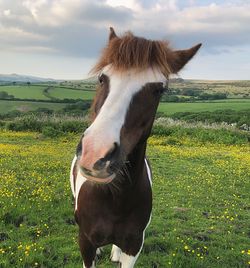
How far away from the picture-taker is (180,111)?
3709cm

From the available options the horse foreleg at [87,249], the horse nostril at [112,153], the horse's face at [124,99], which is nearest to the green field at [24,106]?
the horse foreleg at [87,249]

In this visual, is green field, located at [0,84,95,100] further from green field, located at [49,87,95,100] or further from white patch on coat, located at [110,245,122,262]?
white patch on coat, located at [110,245,122,262]

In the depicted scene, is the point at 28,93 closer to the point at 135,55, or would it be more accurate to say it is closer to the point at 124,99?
the point at 135,55

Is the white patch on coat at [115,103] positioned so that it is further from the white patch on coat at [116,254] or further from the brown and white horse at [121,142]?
the white patch on coat at [116,254]

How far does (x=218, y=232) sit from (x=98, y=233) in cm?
410

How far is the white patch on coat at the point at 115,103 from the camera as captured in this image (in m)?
2.39

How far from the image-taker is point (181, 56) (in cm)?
313

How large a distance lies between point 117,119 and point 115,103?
0.47 ft

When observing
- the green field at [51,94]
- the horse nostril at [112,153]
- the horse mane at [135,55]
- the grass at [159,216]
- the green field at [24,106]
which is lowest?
the green field at [24,106]

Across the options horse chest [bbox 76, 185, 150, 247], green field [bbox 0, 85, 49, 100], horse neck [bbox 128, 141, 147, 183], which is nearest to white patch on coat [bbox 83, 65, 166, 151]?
horse neck [bbox 128, 141, 147, 183]

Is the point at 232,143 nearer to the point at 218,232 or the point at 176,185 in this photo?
the point at 176,185

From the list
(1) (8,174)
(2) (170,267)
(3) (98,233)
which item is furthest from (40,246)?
(1) (8,174)

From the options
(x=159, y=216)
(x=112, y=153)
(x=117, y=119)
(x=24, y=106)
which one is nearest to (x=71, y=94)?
(x=24, y=106)

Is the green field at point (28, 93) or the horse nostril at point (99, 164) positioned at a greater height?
the horse nostril at point (99, 164)
